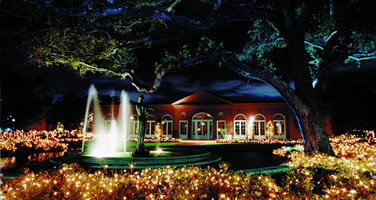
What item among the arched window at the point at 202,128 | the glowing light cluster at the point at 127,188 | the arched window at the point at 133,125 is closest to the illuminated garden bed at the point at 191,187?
the glowing light cluster at the point at 127,188

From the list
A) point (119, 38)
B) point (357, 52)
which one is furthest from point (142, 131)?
point (357, 52)

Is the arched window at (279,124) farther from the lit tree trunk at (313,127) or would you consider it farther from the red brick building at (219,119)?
the lit tree trunk at (313,127)

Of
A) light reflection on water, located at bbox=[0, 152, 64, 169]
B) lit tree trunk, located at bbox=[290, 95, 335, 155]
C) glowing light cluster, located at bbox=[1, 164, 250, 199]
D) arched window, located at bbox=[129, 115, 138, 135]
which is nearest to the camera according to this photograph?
glowing light cluster, located at bbox=[1, 164, 250, 199]

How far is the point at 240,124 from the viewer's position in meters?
29.7

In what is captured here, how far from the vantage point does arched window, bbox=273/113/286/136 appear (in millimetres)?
28656

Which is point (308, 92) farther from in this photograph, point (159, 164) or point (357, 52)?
point (159, 164)

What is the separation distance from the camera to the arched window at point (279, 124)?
28656mm

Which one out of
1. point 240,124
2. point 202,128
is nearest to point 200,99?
point 202,128

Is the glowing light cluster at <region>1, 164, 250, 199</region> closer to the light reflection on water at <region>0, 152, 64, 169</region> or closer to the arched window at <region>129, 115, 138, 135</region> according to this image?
the light reflection on water at <region>0, 152, 64, 169</region>

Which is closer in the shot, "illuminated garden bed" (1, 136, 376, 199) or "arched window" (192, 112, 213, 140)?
"illuminated garden bed" (1, 136, 376, 199)

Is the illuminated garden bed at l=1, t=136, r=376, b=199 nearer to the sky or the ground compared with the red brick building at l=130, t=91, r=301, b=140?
nearer to the ground

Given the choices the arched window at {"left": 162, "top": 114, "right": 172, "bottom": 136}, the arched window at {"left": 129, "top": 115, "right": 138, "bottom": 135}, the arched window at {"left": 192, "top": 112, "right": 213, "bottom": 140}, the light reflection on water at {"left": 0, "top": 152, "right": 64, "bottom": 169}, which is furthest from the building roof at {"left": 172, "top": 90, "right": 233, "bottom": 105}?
the light reflection on water at {"left": 0, "top": 152, "right": 64, "bottom": 169}

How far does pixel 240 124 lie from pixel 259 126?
2.26 metres

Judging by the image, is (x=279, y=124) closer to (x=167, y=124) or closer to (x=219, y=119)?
(x=219, y=119)
